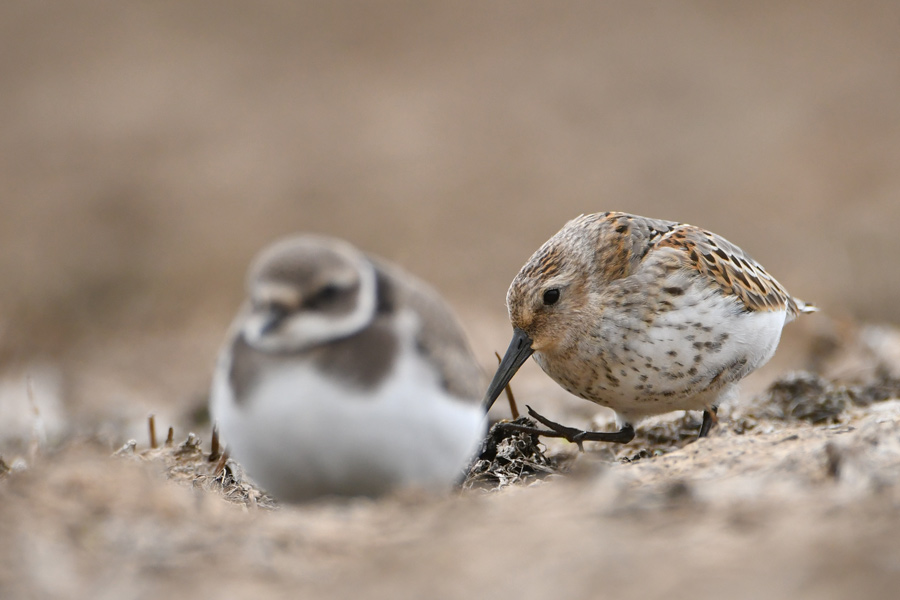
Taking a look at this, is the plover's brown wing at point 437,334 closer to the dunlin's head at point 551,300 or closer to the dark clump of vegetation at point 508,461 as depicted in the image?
the dark clump of vegetation at point 508,461

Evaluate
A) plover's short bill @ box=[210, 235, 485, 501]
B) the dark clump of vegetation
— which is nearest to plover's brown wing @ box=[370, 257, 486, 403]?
plover's short bill @ box=[210, 235, 485, 501]

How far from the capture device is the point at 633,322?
514 centimetres

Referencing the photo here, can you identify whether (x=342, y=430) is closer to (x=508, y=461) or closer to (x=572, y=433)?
(x=508, y=461)

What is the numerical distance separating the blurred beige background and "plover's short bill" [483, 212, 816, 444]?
608 cm

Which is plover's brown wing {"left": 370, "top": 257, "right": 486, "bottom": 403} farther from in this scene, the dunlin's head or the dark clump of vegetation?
the dunlin's head

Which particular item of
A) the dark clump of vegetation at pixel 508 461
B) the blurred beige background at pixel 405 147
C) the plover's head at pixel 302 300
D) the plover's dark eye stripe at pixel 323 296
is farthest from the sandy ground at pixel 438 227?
the plover's dark eye stripe at pixel 323 296

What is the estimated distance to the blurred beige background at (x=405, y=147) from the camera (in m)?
14.7

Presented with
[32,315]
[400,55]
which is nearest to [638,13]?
[400,55]

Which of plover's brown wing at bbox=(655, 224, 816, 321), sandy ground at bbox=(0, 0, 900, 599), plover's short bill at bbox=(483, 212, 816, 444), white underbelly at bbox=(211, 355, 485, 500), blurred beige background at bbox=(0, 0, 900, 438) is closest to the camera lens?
sandy ground at bbox=(0, 0, 900, 599)

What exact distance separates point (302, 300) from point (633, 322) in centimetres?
222

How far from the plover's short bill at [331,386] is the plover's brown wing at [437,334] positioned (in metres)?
0.01

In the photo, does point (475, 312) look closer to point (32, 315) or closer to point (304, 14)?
point (32, 315)

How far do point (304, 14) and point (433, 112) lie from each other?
16.9 ft

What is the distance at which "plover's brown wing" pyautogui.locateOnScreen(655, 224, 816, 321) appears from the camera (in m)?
5.50
